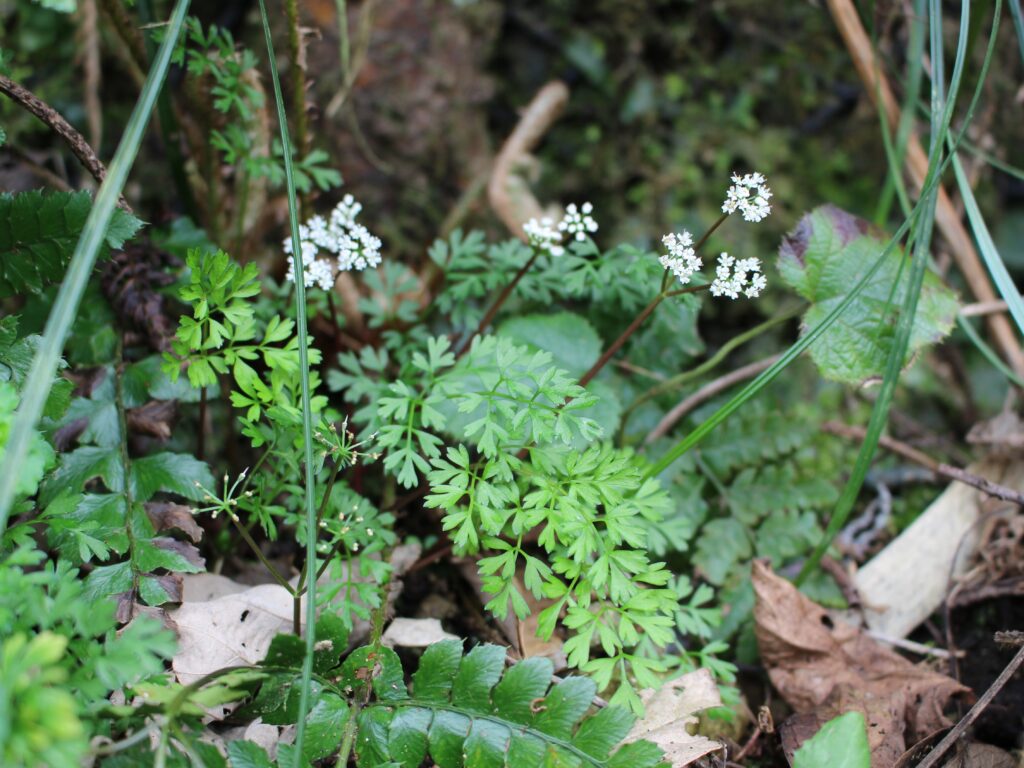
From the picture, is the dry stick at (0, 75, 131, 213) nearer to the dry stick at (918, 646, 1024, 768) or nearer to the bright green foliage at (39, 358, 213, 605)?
the bright green foliage at (39, 358, 213, 605)

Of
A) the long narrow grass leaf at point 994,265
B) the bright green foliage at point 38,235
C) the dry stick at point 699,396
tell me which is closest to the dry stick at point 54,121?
the bright green foliage at point 38,235

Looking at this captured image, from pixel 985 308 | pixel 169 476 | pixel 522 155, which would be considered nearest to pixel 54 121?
pixel 169 476

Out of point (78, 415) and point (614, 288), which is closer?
point (78, 415)

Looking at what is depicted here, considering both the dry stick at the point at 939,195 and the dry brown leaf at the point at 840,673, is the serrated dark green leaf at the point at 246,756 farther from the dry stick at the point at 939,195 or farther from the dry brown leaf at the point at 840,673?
the dry stick at the point at 939,195

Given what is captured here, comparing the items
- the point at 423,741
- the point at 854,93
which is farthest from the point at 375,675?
the point at 854,93

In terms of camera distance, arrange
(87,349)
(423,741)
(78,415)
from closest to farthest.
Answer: (423,741), (78,415), (87,349)

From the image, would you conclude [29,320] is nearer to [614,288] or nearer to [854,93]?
[614,288]

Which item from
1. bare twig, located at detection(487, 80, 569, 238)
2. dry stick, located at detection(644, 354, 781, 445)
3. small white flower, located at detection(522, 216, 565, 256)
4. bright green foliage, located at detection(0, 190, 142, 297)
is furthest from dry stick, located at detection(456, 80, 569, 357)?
bright green foliage, located at detection(0, 190, 142, 297)

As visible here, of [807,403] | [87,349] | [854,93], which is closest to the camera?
[87,349]
